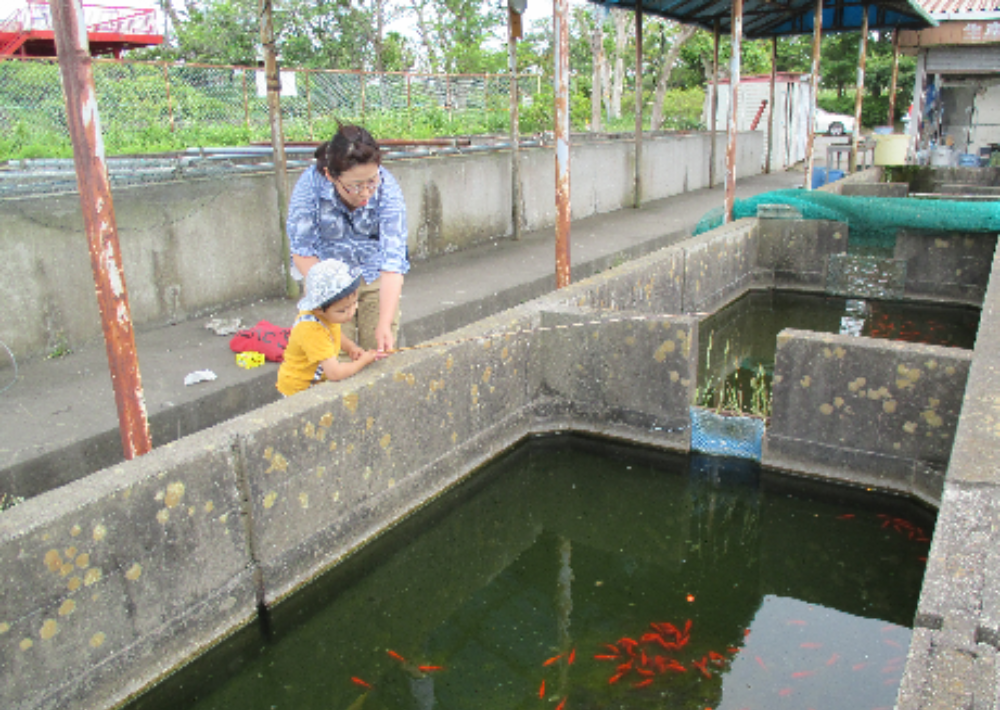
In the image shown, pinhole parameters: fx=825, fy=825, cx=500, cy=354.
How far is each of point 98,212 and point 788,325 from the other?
7042 mm

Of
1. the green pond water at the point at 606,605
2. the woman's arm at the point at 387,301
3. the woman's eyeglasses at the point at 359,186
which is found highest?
the woman's eyeglasses at the point at 359,186

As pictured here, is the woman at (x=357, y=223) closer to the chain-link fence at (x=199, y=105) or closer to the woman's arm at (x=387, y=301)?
the woman's arm at (x=387, y=301)

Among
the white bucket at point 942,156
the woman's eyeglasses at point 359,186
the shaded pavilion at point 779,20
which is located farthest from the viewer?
the white bucket at point 942,156

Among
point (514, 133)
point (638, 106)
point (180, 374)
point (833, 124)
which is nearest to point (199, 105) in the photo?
point (638, 106)

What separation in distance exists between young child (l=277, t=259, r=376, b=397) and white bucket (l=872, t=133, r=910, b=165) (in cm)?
1706

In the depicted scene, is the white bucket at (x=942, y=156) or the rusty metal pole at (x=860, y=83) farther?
the white bucket at (x=942, y=156)

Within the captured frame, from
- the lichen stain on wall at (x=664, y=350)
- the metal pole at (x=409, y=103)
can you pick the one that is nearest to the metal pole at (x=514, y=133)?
the lichen stain on wall at (x=664, y=350)

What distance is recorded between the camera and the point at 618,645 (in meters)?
3.64

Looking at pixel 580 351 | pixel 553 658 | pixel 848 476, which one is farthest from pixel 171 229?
pixel 848 476

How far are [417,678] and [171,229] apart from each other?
14.6ft

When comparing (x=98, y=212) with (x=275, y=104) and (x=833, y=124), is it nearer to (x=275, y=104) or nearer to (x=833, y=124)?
(x=275, y=104)

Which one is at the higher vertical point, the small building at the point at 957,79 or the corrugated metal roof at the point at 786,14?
the corrugated metal roof at the point at 786,14

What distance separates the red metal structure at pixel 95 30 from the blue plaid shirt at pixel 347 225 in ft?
64.7

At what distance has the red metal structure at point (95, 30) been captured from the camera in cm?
2108
